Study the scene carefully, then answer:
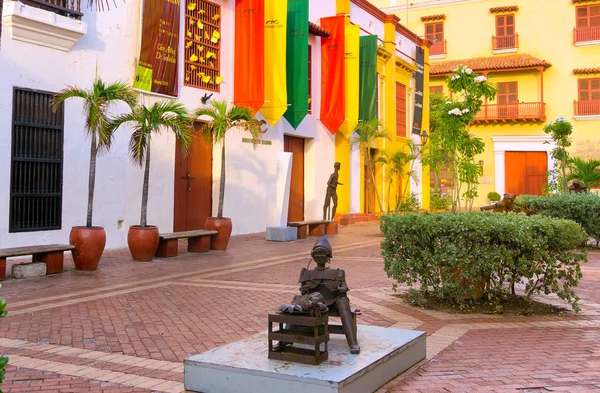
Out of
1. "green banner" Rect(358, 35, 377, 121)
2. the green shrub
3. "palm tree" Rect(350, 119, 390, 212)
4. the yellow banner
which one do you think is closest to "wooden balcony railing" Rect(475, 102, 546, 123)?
the green shrub

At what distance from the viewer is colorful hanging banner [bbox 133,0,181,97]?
527 inches

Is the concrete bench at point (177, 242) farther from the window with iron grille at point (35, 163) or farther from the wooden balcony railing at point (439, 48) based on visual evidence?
the wooden balcony railing at point (439, 48)

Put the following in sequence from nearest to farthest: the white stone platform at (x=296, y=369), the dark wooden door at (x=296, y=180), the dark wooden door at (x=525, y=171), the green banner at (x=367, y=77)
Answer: the white stone platform at (x=296, y=369)
the dark wooden door at (x=296, y=180)
the green banner at (x=367, y=77)
the dark wooden door at (x=525, y=171)

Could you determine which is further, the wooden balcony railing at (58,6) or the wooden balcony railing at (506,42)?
the wooden balcony railing at (506,42)

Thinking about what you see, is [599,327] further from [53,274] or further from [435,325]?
[53,274]

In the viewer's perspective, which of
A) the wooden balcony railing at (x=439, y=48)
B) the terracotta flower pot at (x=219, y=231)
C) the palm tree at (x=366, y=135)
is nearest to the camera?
the terracotta flower pot at (x=219, y=231)

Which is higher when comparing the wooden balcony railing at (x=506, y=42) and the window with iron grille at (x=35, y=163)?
the wooden balcony railing at (x=506, y=42)

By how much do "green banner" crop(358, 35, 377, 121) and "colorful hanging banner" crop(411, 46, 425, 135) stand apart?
7010mm

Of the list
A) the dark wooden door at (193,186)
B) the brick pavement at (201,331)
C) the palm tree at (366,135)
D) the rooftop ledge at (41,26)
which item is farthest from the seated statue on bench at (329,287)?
the palm tree at (366,135)

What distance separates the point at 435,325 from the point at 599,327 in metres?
1.71

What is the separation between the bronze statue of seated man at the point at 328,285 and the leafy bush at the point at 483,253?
2335 mm

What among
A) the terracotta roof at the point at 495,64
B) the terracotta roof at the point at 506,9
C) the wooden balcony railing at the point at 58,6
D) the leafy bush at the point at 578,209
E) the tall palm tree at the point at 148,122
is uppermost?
the terracotta roof at the point at 506,9

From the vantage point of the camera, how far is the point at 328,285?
439 centimetres

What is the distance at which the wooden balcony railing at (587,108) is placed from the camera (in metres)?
33.1
